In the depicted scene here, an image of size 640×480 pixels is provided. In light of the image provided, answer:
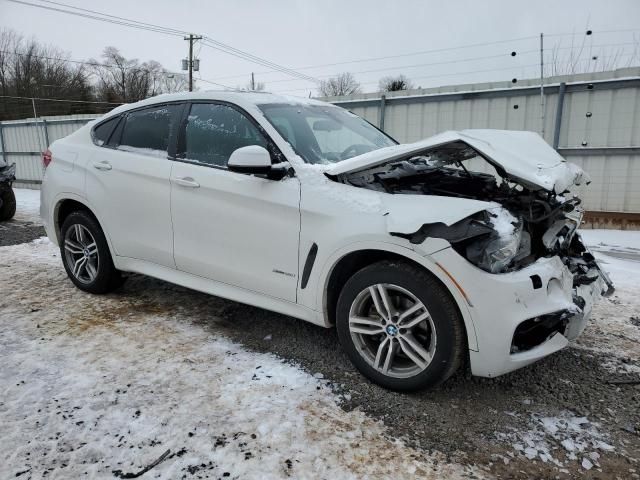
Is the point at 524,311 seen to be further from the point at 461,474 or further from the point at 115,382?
the point at 115,382

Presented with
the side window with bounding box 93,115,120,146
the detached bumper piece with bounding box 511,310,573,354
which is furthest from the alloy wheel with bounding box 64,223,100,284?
the detached bumper piece with bounding box 511,310,573,354

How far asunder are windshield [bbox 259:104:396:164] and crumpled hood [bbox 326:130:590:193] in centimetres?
34

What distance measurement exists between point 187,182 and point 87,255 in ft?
5.18

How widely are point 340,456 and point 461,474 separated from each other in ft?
1.82

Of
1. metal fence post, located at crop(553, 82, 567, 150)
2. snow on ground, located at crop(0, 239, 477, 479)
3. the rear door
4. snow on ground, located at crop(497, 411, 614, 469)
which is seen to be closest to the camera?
snow on ground, located at crop(0, 239, 477, 479)

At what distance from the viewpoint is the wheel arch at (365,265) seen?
2.40 m

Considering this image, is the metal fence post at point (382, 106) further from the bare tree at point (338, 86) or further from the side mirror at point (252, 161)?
the bare tree at point (338, 86)

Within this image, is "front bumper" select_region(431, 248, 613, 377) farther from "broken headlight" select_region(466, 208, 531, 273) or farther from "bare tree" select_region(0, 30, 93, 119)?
"bare tree" select_region(0, 30, 93, 119)

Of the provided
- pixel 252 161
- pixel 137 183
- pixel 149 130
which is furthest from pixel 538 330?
pixel 149 130

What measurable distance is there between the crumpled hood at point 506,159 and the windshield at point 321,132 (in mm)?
344

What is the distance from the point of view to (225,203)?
320 centimetres

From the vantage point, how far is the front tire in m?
2.46

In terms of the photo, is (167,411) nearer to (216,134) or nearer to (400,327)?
(400,327)

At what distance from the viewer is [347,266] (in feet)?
9.41
